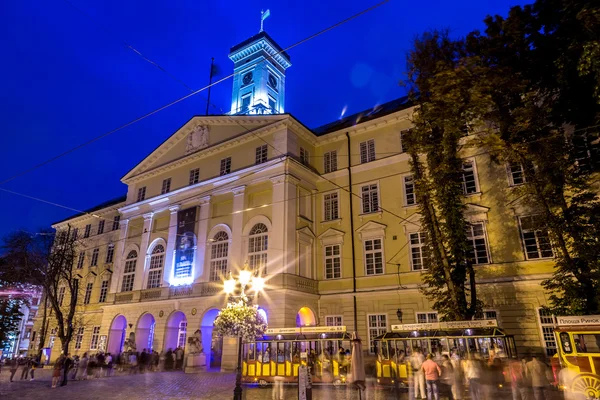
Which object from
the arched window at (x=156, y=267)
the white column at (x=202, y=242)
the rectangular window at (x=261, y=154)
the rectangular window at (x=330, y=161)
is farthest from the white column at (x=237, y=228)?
the arched window at (x=156, y=267)

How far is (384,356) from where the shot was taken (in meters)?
18.5

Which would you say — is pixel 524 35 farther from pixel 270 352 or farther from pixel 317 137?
pixel 270 352

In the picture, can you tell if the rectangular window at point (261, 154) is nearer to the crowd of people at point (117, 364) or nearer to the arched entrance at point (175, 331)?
the arched entrance at point (175, 331)

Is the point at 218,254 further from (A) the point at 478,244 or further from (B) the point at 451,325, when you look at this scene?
(B) the point at 451,325

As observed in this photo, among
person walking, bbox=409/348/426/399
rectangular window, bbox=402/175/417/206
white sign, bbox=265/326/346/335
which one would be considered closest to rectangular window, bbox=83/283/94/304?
white sign, bbox=265/326/346/335

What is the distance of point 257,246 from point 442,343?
1443cm

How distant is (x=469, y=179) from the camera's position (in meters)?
24.6

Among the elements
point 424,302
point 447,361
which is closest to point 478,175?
point 424,302

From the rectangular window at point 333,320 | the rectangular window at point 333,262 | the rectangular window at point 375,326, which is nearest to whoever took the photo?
the rectangular window at point 375,326

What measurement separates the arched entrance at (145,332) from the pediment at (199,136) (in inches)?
525

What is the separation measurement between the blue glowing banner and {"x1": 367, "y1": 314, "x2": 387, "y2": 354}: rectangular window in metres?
13.9

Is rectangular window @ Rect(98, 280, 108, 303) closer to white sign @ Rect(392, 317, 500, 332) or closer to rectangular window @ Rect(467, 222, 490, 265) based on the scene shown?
white sign @ Rect(392, 317, 500, 332)

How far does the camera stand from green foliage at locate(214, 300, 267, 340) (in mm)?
17984

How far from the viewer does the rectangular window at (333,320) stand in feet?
86.4
